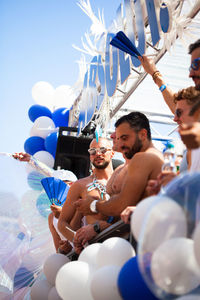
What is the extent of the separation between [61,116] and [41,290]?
19.7 feet

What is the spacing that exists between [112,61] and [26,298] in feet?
10.5

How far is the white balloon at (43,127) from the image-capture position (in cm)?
749

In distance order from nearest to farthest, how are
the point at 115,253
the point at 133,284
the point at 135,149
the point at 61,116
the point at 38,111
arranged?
the point at 133,284, the point at 115,253, the point at 135,149, the point at 61,116, the point at 38,111

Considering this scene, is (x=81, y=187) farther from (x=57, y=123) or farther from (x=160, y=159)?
(x=57, y=123)

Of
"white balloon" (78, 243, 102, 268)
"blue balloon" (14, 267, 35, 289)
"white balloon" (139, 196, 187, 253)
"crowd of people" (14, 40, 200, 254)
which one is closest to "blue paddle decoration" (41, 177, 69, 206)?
"crowd of people" (14, 40, 200, 254)

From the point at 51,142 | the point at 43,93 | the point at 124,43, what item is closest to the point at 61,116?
the point at 43,93

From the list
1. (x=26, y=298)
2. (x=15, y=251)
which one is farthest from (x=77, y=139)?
(x=26, y=298)

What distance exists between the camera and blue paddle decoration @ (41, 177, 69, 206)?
3.23 metres

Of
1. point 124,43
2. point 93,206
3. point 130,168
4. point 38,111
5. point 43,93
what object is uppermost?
point 124,43

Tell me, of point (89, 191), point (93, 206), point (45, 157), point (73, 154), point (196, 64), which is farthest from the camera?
point (45, 157)

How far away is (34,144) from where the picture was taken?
7652mm

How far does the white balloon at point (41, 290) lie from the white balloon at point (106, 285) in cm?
94

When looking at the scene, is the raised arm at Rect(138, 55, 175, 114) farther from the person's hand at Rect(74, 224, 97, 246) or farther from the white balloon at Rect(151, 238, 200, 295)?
the white balloon at Rect(151, 238, 200, 295)

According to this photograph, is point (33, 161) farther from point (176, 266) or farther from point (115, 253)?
point (176, 266)
